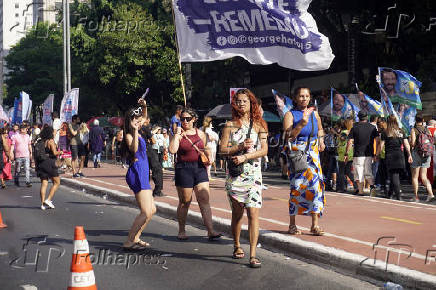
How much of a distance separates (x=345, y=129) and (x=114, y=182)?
650 cm

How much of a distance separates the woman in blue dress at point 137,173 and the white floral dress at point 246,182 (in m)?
1.41

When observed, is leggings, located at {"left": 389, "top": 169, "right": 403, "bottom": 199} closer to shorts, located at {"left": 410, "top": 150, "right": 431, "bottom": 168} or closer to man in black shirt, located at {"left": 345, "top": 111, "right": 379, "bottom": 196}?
shorts, located at {"left": 410, "top": 150, "right": 431, "bottom": 168}

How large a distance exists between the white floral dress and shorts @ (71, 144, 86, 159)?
48.0 ft

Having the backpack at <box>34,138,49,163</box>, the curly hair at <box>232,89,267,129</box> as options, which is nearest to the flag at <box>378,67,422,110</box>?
the backpack at <box>34,138,49,163</box>

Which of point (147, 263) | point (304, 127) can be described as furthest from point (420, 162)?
point (147, 263)

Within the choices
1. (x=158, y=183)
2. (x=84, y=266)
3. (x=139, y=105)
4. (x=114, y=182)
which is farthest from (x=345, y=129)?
(x=84, y=266)

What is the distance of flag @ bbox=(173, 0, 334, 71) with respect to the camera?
9.61 m

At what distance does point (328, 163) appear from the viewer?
16.4 m

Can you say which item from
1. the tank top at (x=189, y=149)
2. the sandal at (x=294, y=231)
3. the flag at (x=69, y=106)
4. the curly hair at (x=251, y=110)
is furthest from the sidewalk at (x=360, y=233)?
the flag at (x=69, y=106)

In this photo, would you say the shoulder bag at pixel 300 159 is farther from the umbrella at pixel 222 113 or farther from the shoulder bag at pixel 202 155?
the umbrella at pixel 222 113

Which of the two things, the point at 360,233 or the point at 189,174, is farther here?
the point at 189,174

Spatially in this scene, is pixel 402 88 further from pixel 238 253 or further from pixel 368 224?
pixel 238 253

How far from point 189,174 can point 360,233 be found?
7.74 feet

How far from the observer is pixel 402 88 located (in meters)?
14.8
